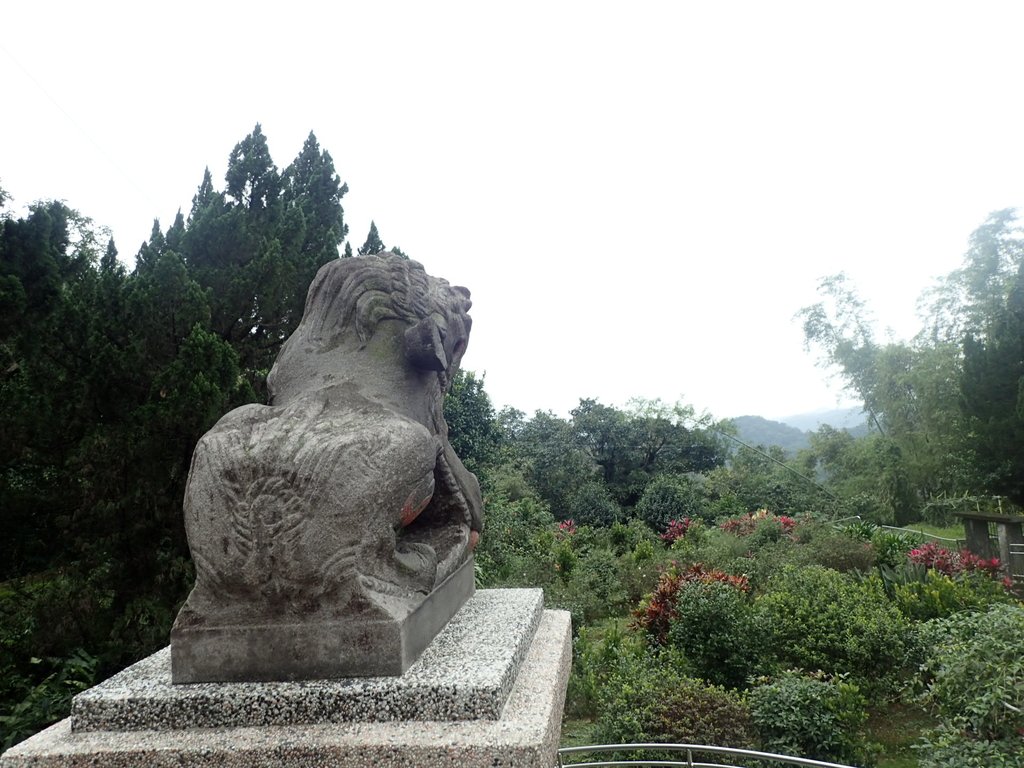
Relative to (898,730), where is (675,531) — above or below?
above

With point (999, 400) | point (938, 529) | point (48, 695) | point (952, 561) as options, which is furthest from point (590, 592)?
point (938, 529)

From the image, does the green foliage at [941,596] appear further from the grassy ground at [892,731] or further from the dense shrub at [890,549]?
the dense shrub at [890,549]

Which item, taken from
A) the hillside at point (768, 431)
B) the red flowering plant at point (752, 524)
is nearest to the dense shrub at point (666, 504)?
the red flowering plant at point (752, 524)

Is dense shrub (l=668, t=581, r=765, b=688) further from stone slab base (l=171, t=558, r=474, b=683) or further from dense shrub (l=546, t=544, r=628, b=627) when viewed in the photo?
stone slab base (l=171, t=558, r=474, b=683)

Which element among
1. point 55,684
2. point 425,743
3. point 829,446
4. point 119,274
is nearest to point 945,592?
point 425,743

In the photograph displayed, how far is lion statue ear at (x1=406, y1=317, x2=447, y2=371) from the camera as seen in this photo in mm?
2545

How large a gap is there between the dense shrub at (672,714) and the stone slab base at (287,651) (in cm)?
302

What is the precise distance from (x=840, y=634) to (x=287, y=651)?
207 inches

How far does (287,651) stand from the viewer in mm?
1935

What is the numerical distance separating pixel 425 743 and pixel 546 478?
16044 millimetres

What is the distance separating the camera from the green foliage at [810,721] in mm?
4426

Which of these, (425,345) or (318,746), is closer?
(318,746)

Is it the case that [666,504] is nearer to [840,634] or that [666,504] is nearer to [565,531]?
[565,531]

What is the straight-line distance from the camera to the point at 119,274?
5770 millimetres
